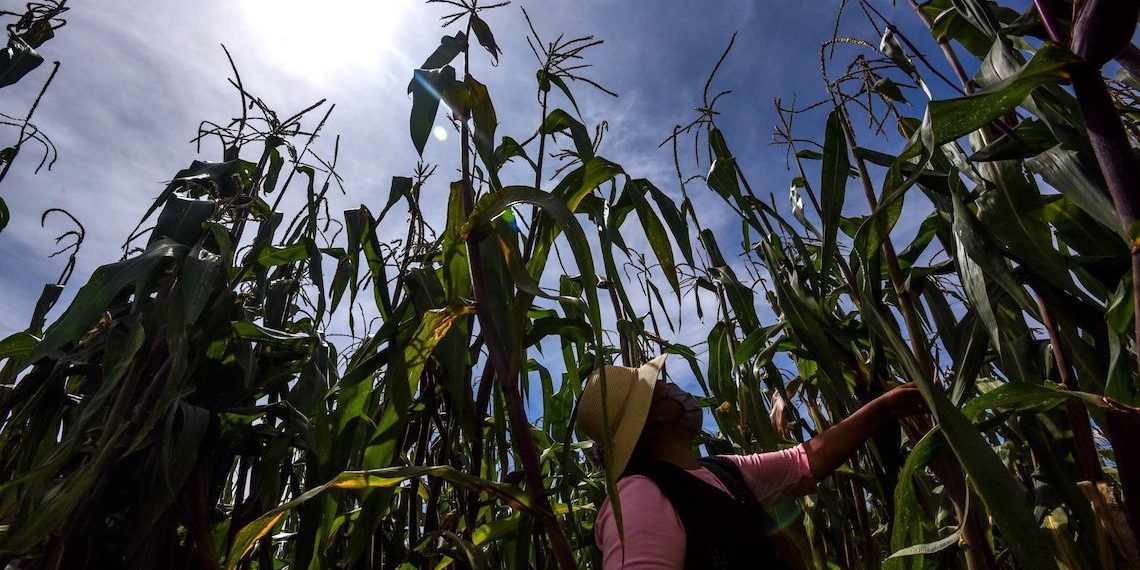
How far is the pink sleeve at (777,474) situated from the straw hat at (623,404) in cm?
28

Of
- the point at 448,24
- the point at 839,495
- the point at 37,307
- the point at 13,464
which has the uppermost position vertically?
the point at 448,24

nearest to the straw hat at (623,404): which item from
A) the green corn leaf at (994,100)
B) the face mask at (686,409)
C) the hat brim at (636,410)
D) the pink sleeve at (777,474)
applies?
the hat brim at (636,410)

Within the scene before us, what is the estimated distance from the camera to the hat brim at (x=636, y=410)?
1.18 m

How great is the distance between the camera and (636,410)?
Answer: 47.6 inches

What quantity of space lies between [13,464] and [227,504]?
0.53 meters

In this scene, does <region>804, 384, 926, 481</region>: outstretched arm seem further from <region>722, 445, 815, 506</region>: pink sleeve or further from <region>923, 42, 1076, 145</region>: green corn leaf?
<region>923, 42, 1076, 145</region>: green corn leaf

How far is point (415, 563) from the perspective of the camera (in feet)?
4.08

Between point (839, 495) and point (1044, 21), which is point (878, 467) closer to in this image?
point (839, 495)

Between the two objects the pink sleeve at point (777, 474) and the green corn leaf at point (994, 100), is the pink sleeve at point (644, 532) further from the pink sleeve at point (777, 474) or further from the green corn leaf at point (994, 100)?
the green corn leaf at point (994, 100)

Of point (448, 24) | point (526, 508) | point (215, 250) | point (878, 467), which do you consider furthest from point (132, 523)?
point (878, 467)

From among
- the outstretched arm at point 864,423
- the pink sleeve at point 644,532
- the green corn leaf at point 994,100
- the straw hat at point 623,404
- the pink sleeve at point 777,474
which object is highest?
the green corn leaf at point 994,100

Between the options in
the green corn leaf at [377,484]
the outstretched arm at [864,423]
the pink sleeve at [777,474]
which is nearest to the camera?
the green corn leaf at [377,484]

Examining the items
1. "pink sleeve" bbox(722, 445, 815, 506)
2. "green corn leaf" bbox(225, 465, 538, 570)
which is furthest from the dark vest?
"green corn leaf" bbox(225, 465, 538, 570)

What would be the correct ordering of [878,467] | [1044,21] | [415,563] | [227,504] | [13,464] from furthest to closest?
[227,504], [13,464], [415,563], [878,467], [1044,21]
